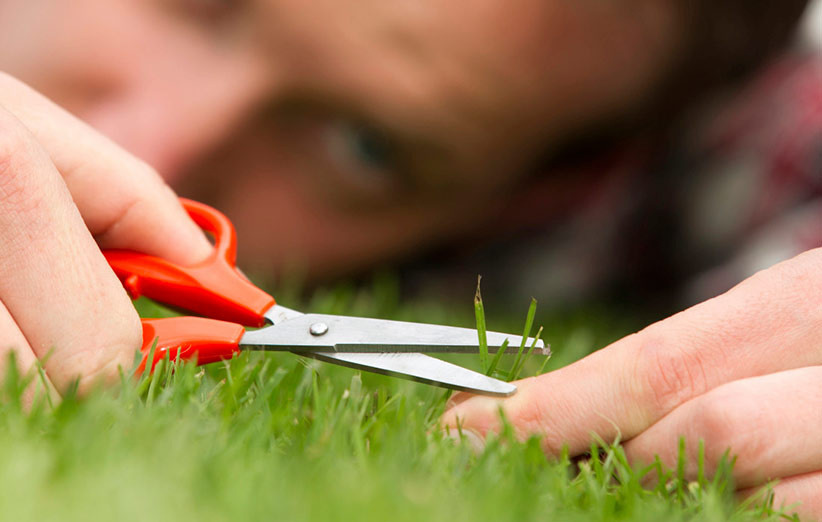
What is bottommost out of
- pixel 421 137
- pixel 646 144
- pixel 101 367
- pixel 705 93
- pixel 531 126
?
pixel 101 367

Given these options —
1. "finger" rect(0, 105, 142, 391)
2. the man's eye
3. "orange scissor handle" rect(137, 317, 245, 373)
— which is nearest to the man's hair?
the man's eye

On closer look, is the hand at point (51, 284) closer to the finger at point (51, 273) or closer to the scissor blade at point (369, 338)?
the finger at point (51, 273)

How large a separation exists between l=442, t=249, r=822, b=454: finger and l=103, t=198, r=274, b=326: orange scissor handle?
33 centimetres

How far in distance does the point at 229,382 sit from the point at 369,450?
18 centimetres

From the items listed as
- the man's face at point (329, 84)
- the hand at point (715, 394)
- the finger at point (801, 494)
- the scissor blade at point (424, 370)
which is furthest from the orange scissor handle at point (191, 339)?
the man's face at point (329, 84)

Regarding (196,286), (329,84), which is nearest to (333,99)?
(329,84)

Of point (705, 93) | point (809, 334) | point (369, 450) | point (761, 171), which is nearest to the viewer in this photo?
point (369, 450)

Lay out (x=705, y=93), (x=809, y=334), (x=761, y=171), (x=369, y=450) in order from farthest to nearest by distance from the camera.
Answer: (x=705, y=93)
(x=761, y=171)
(x=809, y=334)
(x=369, y=450)

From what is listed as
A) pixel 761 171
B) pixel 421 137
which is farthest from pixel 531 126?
pixel 761 171

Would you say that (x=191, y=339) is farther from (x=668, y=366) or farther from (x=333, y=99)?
(x=333, y=99)

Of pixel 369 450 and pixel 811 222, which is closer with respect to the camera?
pixel 369 450

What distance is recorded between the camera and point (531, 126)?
1.85 m

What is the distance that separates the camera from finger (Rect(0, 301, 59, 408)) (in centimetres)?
73

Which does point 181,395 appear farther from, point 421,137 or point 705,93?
point 705,93
